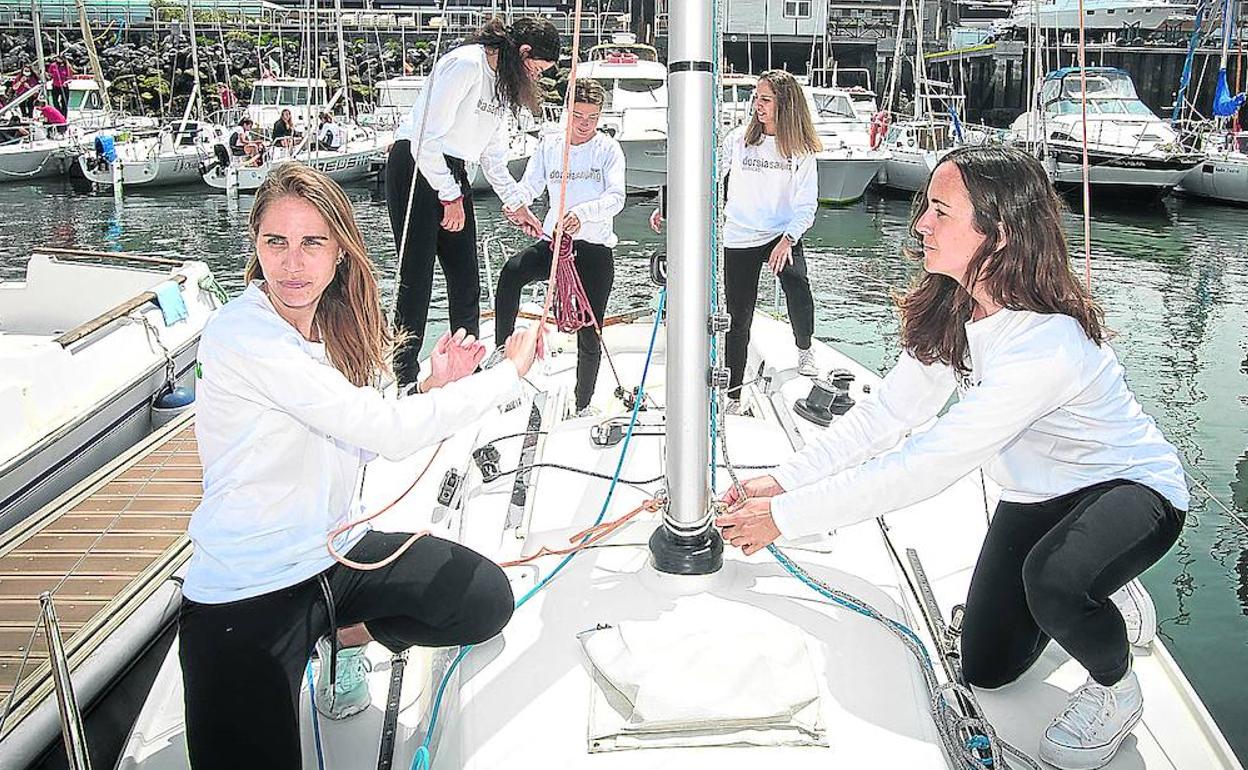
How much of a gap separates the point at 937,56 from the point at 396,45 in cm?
1910

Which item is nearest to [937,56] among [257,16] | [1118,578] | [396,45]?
[396,45]

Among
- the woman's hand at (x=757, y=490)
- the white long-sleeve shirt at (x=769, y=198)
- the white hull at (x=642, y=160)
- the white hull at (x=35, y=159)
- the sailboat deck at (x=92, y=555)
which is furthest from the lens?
the white hull at (x=35, y=159)

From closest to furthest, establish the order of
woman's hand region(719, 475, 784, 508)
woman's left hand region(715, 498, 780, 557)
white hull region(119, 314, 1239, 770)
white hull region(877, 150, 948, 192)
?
white hull region(119, 314, 1239, 770) → woman's left hand region(715, 498, 780, 557) → woman's hand region(719, 475, 784, 508) → white hull region(877, 150, 948, 192)

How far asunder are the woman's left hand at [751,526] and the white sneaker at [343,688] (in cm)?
85

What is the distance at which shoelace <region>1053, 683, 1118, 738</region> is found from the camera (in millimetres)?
1895

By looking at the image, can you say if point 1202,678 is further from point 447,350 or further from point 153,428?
point 153,428

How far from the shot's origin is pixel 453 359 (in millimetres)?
2121

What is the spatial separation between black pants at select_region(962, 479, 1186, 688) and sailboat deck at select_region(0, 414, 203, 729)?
7.92 ft

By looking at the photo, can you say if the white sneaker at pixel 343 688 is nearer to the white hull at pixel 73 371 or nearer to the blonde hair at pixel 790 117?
the white hull at pixel 73 371

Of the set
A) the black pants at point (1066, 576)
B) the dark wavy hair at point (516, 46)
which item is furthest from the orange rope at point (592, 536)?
the dark wavy hair at point (516, 46)

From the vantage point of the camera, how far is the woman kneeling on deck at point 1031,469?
1.88 m

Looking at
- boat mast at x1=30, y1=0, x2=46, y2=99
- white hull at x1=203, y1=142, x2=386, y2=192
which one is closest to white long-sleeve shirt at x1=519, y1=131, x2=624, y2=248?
white hull at x1=203, y1=142, x2=386, y2=192

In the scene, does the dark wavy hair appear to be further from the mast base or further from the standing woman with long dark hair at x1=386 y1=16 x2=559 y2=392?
the mast base

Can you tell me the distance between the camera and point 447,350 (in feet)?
7.05
